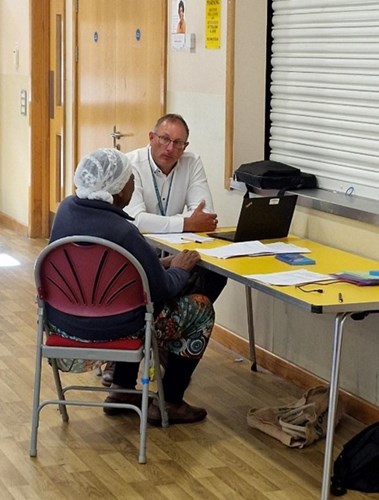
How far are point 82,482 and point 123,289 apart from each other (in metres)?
0.71

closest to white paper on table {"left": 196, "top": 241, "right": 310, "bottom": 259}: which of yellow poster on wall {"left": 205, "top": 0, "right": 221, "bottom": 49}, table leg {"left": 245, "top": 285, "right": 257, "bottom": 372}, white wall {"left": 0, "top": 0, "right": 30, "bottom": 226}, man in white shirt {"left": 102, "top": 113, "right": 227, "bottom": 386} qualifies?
man in white shirt {"left": 102, "top": 113, "right": 227, "bottom": 386}

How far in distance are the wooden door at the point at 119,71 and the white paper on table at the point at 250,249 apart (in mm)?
1889

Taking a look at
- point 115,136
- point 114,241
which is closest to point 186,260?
point 114,241

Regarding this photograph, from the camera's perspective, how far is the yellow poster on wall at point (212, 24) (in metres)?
5.71

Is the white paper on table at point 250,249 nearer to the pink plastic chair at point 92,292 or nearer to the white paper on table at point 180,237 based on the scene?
the white paper on table at point 180,237

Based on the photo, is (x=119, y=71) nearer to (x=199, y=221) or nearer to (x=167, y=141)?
(x=167, y=141)

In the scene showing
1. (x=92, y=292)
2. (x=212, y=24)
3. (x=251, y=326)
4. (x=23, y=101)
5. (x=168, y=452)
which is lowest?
(x=168, y=452)

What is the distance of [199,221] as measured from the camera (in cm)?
500

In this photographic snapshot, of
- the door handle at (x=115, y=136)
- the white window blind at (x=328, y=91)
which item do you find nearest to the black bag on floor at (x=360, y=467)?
the white window blind at (x=328, y=91)

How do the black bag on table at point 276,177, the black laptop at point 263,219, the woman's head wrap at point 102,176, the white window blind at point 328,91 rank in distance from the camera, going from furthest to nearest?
the black bag on table at point 276,177 < the white window blind at point 328,91 < the black laptop at point 263,219 < the woman's head wrap at point 102,176

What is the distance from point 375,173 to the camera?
4805 millimetres

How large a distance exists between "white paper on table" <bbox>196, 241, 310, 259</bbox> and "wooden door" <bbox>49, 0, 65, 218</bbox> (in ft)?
13.1

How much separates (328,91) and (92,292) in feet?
5.53

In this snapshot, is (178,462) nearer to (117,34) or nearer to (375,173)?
(375,173)
